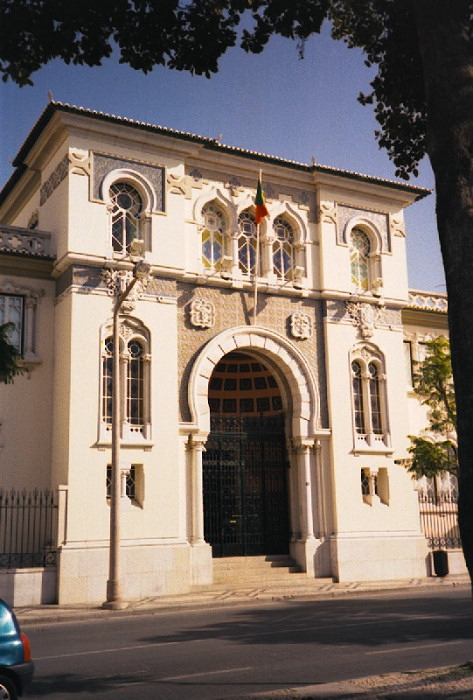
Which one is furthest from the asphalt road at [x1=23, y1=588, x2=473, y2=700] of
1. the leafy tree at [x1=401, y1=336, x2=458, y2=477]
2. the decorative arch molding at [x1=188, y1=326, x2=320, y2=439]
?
the decorative arch molding at [x1=188, y1=326, x2=320, y2=439]

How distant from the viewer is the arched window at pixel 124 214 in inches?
874

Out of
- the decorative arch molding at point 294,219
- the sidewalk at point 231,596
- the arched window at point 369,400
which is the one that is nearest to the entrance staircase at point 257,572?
the sidewalk at point 231,596

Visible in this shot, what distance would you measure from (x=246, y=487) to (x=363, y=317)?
266 inches

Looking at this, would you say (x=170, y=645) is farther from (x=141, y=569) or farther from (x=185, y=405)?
(x=185, y=405)

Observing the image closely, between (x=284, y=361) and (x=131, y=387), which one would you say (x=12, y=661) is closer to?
(x=131, y=387)

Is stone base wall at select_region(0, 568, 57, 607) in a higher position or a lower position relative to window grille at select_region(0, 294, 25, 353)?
lower

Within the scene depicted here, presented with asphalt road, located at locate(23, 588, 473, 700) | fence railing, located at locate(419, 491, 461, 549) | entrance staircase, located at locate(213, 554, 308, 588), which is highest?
fence railing, located at locate(419, 491, 461, 549)

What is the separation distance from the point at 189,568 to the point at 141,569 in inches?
55.9

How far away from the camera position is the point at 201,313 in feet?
74.4

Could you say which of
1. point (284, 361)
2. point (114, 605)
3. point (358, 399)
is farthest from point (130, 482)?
point (358, 399)

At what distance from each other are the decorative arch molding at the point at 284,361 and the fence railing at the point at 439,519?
569cm

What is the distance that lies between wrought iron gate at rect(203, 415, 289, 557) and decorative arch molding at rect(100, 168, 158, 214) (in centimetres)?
714

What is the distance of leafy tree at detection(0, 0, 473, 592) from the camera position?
297 inches

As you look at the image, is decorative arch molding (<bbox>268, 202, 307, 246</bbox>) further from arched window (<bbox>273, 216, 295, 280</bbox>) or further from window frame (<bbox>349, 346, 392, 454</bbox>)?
window frame (<bbox>349, 346, 392, 454</bbox>)
